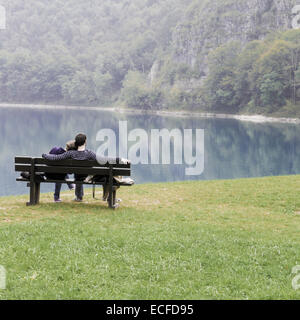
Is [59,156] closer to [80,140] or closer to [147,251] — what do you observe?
[80,140]

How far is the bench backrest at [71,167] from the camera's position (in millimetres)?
Result: 10031

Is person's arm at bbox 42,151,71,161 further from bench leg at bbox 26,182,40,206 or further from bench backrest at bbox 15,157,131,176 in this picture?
bench leg at bbox 26,182,40,206

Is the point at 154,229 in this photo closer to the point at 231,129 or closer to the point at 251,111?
the point at 231,129

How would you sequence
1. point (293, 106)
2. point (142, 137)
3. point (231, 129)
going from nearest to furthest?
point (142, 137) < point (231, 129) < point (293, 106)

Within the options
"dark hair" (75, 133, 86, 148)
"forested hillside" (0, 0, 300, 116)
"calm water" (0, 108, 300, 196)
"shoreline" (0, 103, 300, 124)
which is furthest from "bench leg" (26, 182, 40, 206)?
"forested hillside" (0, 0, 300, 116)

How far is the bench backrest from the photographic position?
10.0 metres

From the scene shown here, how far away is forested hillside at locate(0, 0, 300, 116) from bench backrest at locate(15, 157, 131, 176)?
291ft

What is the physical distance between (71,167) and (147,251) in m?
3.73

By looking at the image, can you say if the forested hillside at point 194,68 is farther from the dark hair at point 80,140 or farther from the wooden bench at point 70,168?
the dark hair at point 80,140

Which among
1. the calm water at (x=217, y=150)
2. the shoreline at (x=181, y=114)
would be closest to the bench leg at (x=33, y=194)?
the calm water at (x=217, y=150)

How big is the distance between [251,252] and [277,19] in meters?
132

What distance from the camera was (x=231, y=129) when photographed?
8088cm

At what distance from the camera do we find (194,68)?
138 m

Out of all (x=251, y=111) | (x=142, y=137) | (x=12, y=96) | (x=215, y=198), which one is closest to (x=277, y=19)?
(x=251, y=111)
